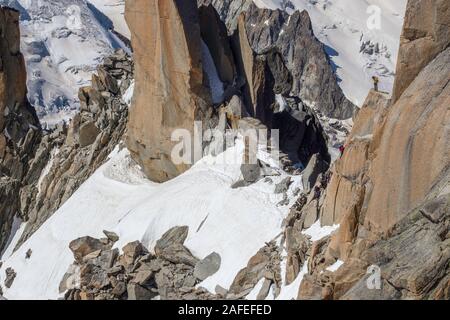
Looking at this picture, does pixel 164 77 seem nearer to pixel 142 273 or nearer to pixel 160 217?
pixel 160 217

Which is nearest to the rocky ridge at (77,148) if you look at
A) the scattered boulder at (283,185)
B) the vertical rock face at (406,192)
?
the scattered boulder at (283,185)

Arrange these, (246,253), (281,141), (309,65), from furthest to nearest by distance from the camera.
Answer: (309,65), (281,141), (246,253)

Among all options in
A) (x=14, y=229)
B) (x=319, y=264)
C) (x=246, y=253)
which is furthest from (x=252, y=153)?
(x=14, y=229)

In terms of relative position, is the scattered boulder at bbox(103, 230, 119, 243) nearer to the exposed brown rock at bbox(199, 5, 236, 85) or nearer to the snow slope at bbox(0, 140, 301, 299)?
the snow slope at bbox(0, 140, 301, 299)

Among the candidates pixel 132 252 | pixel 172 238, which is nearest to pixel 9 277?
pixel 132 252

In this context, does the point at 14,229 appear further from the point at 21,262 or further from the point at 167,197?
the point at 167,197

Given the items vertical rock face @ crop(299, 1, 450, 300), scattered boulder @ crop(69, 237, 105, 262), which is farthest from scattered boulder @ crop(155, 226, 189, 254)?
vertical rock face @ crop(299, 1, 450, 300)
